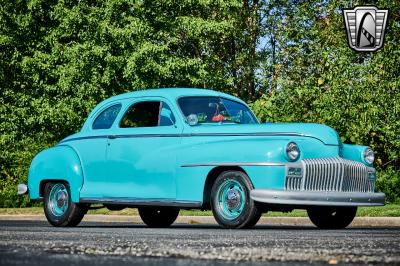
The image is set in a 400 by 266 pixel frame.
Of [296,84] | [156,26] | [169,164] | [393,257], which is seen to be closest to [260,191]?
[169,164]

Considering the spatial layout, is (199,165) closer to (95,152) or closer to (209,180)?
(209,180)

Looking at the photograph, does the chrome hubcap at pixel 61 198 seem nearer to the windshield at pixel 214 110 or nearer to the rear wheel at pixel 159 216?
the rear wheel at pixel 159 216

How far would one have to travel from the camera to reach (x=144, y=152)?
38.2 ft

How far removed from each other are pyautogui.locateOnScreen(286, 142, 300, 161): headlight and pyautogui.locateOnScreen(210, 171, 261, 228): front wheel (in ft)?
1.84

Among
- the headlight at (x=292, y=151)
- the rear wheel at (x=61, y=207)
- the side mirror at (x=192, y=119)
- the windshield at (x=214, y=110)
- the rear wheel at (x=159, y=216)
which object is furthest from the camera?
the rear wheel at (x=159, y=216)

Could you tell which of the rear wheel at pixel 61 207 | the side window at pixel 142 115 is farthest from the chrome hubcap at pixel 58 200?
the side window at pixel 142 115

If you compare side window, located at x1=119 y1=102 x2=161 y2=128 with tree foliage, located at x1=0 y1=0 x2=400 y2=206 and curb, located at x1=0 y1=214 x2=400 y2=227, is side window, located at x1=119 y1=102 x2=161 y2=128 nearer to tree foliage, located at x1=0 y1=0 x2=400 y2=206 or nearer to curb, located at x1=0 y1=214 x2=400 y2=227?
curb, located at x1=0 y1=214 x2=400 y2=227

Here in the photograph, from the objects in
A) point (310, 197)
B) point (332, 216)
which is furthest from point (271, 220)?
point (310, 197)

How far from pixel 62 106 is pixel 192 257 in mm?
17113

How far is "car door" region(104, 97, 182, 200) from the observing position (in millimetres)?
11375

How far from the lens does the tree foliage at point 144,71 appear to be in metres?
19.3

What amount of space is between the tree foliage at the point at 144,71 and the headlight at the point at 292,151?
8.54 metres

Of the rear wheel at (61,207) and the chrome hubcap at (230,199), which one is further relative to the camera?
the rear wheel at (61,207)

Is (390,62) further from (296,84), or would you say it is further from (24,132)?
(24,132)
